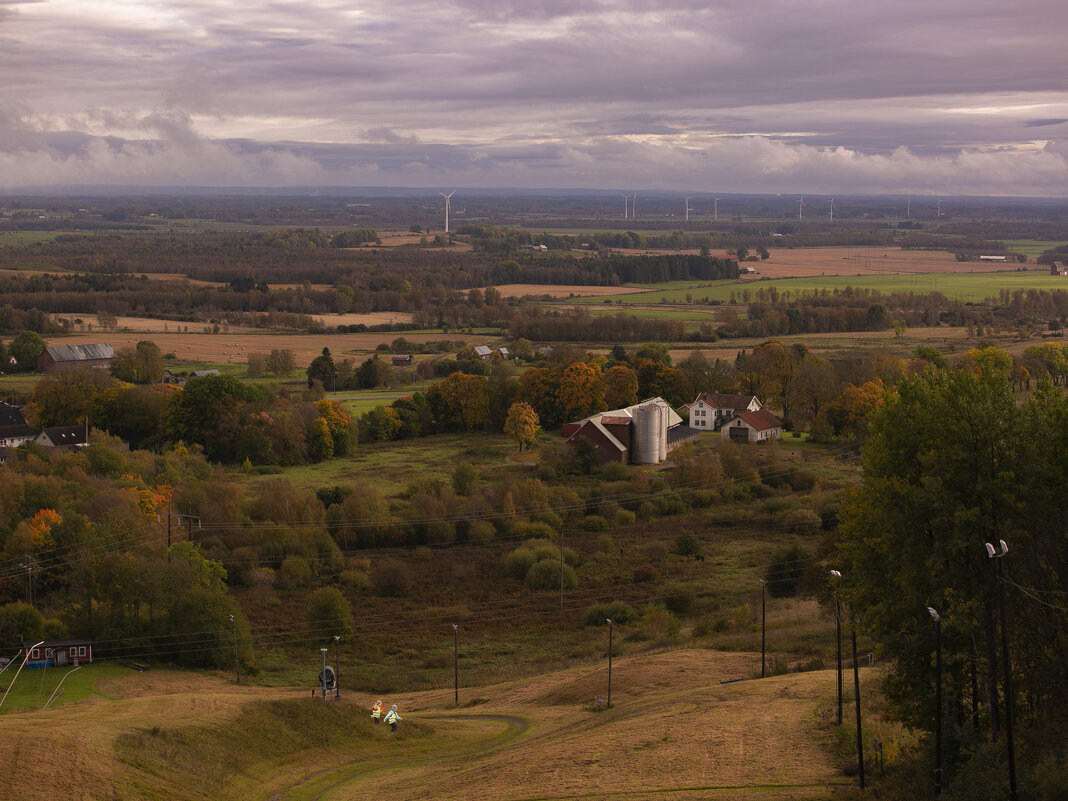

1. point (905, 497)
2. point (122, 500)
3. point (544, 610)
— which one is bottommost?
point (544, 610)

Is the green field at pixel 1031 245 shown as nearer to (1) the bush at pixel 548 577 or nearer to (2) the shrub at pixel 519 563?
(2) the shrub at pixel 519 563

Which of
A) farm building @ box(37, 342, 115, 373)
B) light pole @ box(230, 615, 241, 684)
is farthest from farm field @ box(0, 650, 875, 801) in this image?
farm building @ box(37, 342, 115, 373)

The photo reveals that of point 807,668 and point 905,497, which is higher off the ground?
point 905,497

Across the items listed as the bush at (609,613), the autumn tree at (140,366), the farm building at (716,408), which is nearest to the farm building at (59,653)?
the bush at (609,613)

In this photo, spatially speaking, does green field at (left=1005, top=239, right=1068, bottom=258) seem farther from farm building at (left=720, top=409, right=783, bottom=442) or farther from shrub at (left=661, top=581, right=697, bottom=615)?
shrub at (left=661, top=581, right=697, bottom=615)

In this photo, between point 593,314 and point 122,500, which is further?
point 593,314

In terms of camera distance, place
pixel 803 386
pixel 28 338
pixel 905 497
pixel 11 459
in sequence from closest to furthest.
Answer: pixel 905 497 < pixel 11 459 < pixel 803 386 < pixel 28 338

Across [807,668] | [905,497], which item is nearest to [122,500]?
[807,668]

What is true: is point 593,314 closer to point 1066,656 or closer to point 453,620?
point 453,620
